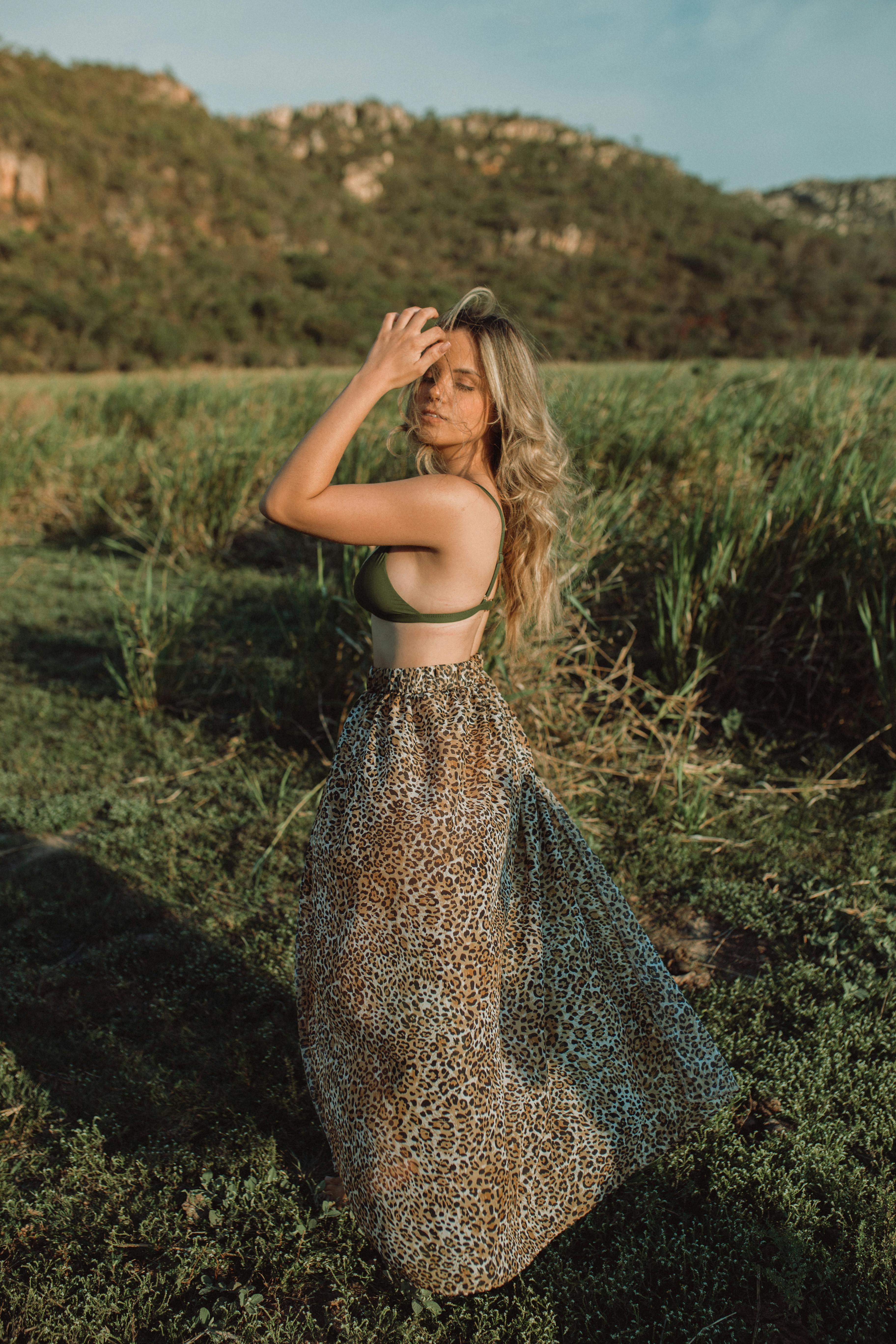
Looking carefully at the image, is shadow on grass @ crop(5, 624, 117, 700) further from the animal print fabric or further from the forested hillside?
the forested hillside

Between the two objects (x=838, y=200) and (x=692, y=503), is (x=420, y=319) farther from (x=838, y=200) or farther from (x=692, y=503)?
(x=838, y=200)

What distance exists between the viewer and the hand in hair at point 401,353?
1.47 meters

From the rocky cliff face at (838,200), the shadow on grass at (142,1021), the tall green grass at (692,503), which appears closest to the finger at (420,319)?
the tall green grass at (692,503)

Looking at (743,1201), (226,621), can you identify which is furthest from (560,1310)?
(226,621)

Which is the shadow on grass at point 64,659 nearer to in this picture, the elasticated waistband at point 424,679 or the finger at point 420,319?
the elasticated waistband at point 424,679

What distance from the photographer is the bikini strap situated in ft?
5.19

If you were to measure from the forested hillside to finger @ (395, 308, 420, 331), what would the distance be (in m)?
18.5

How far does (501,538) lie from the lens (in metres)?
1.61

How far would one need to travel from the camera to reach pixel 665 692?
13.1 feet

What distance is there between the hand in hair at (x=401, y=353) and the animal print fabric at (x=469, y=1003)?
58 cm

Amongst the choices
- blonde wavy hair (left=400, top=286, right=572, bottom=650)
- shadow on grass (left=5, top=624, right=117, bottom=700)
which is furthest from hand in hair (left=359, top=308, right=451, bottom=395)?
shadow on grass (left=5, top=624, right=117, bottom=700)

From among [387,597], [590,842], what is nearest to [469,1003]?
[387,597]

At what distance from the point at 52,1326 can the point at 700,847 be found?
8.30 ft

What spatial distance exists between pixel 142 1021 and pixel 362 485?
188 cm
